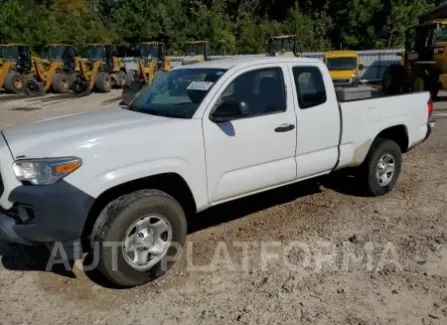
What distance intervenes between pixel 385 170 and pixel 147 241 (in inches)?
126

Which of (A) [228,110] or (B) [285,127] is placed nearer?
(A) [228,110]

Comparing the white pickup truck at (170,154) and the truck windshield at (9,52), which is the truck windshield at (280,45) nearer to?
the truck windshield at (9,52)

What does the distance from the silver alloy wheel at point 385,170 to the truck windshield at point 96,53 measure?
18.7 meters

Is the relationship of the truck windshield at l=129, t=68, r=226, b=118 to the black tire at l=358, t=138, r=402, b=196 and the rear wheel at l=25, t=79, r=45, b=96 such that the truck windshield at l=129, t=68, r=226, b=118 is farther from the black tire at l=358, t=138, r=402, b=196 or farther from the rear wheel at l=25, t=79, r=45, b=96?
the rear wheel at l=25, t=79, r=45, b=96

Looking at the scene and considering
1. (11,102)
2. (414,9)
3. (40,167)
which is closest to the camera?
(40,167)

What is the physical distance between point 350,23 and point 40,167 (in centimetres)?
3299

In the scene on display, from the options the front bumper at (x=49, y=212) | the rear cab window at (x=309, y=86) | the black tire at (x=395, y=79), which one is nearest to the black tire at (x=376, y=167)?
the rear cab window at (x=309, y=86)

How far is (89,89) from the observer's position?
1998cm

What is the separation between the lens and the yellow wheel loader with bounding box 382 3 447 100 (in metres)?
14.1

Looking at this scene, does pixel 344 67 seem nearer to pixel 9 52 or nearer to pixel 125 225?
pixel 9 52

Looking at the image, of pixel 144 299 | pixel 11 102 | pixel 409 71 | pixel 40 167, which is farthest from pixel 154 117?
pixel 11 102

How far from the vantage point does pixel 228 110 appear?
3.78 meters

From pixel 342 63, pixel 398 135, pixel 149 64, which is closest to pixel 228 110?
pixel 398 135

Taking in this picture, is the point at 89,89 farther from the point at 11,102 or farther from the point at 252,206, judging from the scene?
the point at 252,206
